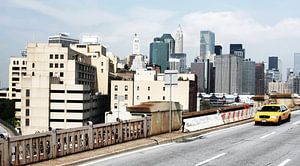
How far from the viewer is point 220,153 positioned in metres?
15.6

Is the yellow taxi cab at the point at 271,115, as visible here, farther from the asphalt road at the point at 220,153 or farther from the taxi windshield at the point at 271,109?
the asphalt road at the point at 220,153

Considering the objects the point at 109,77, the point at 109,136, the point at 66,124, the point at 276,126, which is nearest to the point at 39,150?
the point at 109,136

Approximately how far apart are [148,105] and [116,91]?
122688 millimetres

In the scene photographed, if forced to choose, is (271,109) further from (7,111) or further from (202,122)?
(7,111)

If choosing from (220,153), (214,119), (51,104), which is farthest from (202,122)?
(51,104)

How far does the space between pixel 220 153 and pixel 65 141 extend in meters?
5.88

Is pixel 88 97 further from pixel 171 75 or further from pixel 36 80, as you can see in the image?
pixel 171 75

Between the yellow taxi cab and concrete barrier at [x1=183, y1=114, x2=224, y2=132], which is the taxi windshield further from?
concrete barrier at [x1=183, y1=114, x2=224, y2=132]

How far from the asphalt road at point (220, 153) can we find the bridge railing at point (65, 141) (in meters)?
1.05

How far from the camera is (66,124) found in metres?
119

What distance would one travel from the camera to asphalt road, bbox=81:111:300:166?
1341 cm

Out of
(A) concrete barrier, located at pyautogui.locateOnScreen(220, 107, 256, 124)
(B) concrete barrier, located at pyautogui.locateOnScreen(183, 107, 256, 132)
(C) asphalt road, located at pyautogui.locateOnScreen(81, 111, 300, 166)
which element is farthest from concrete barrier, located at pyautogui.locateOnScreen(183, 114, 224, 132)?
(A) concrete barrier, located at pyautogui.locateOnScreen(220, 107, 256, 124)

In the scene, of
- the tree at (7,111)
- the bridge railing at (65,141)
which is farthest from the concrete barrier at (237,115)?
the tree at (7,111)

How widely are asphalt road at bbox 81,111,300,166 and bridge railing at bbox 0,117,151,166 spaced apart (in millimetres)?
1046
